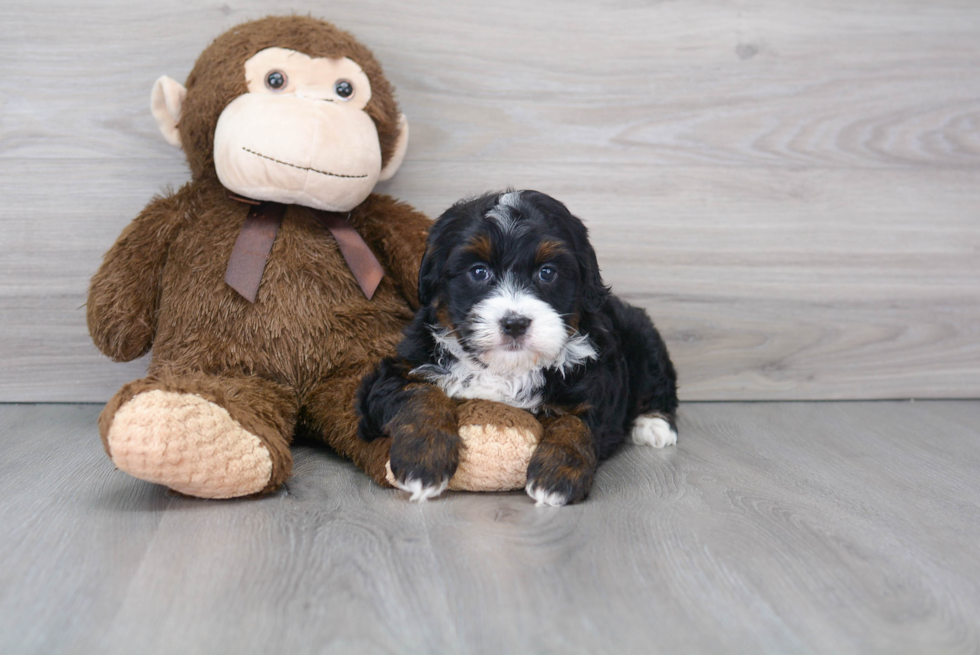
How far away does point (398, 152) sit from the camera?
87.6 inches

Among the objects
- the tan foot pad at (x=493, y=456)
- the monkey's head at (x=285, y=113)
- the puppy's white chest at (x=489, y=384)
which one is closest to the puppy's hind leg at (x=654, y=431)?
the puppy's white chest at (x=489, y=384)

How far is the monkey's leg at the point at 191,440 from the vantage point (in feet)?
4.68

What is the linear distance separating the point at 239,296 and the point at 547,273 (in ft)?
2.71

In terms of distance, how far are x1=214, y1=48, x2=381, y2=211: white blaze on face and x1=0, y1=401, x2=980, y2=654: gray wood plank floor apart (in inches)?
26.7

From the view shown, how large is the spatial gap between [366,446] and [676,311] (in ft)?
4.24

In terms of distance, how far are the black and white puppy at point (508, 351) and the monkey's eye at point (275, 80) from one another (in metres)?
0.60

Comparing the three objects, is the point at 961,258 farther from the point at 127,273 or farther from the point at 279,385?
the point at 127,273

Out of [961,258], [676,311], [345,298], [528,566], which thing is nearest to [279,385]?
[345,298]

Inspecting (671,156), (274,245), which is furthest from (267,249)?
(671,156)

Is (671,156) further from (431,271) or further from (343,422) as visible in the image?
(343,422)

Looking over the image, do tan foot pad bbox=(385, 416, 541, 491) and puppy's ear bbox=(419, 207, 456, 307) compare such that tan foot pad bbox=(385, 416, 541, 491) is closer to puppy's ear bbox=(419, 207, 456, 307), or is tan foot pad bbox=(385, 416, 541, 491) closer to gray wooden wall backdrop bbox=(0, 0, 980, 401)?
puppy's ear bbox=(419, 207, 456, 307)

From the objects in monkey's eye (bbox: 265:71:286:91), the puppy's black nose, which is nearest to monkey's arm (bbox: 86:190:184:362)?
monkey's eye (bbox: 265:71:286:91)

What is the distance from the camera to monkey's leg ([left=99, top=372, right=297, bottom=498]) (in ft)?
4.68

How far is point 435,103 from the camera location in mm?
2453
